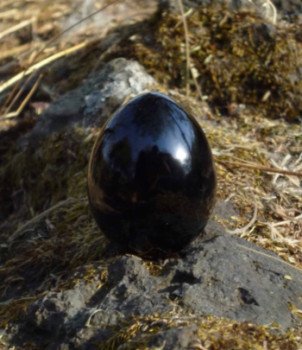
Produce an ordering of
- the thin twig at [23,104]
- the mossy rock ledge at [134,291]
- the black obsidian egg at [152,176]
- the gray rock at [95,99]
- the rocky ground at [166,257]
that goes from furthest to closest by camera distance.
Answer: the thin twig at [23,104] < the gray rock at [95,99] < the black obsidian egg at [152,176] < the rocky ground at [166,257] < the mossy rock ledge at [134,291]

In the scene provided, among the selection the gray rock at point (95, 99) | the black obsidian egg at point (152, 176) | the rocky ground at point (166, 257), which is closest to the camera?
the rocky ground at point (166, 257)

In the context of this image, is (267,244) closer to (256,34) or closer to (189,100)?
(189,100)

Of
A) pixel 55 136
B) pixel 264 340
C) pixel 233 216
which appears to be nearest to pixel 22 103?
pixel 55 136

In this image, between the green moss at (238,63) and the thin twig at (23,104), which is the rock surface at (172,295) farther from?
the thin twig at (23,104)

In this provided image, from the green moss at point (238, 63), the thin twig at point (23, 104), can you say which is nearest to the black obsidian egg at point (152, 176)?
the green moss at point (238, 63)

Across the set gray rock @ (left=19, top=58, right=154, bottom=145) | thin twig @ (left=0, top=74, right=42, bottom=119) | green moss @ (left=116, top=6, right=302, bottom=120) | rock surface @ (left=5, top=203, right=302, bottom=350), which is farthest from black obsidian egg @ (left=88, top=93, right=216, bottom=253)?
thin twig @ (left=0, top=74, right=42, bottom=119)

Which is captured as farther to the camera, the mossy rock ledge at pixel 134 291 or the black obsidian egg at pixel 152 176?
the black obsidian egg at pixel 152 176

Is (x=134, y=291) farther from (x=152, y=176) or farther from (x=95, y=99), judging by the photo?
(x=95, y=99)

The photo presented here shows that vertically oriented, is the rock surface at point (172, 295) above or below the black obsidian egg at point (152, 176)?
below
